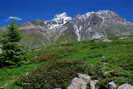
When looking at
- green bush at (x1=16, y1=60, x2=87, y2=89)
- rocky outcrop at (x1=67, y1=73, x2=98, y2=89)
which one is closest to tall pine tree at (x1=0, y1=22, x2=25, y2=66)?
green bush at (x1=16, y1=60, x2=87, y2=89)

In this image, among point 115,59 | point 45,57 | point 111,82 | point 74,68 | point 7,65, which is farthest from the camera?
point 45,57

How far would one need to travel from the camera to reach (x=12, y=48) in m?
22.6

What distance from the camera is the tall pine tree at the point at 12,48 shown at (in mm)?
22177

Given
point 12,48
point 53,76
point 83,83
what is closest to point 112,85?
point 83,83

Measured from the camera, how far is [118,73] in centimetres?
1223

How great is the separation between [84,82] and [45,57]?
13674 millimetres

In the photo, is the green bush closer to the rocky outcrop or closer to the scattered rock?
the rocky outcrop

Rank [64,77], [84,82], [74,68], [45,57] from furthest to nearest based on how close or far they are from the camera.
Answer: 1. [45,57]
2. [74,68]
3. [64,77]
4. [84,82]

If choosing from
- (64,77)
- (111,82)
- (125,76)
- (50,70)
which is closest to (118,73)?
(125,76)

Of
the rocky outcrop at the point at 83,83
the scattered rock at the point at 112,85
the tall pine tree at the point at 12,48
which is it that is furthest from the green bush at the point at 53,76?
the tall pine tree at the point at 12,48

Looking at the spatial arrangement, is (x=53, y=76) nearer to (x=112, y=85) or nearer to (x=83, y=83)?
(x=83, y=83)

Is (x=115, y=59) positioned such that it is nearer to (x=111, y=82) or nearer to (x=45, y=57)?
(x=111, y=82)

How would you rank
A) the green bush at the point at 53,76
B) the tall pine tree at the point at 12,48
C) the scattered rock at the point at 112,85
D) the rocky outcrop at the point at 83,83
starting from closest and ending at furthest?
the scattered rock at the point at 112,85, the rocky outcrop at the point at 83,83, the green bush at the point at 53,76, the tall pine tree at the point at 12,48

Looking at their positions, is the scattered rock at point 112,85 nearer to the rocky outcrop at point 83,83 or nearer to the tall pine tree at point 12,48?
the rocky outcrop at point 83,83
